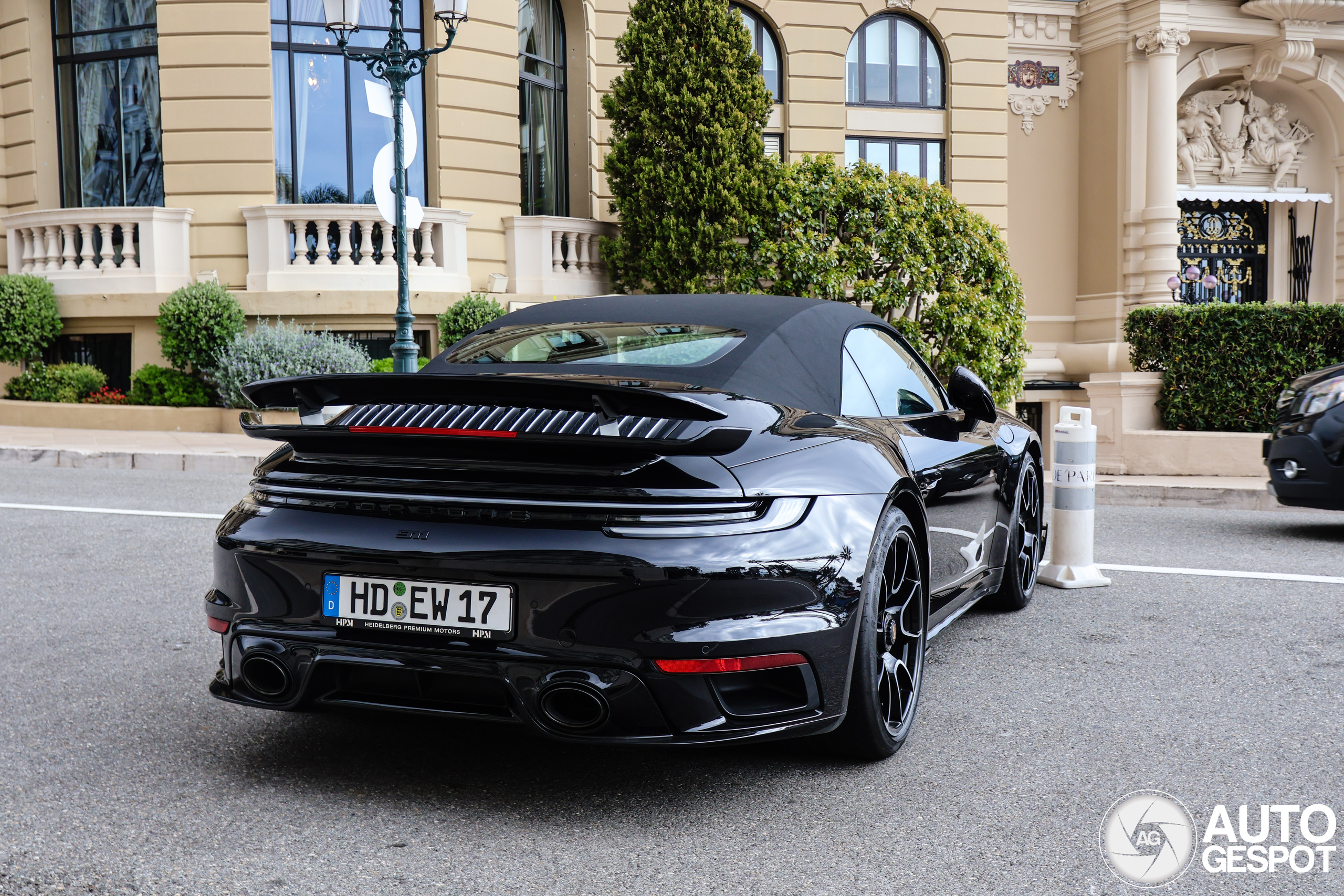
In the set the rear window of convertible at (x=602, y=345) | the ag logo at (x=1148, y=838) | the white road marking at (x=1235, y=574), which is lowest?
the white road marking at (x=1235, y=574)

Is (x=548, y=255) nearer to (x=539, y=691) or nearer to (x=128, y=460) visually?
(x=128, y=460)

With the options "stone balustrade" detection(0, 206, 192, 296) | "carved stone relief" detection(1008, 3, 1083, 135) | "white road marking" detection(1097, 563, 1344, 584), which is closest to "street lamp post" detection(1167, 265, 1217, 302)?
"carved stone relief" detection(1008, 3, 1083, 135)

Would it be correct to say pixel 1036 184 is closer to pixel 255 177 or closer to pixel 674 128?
pixel 674 128

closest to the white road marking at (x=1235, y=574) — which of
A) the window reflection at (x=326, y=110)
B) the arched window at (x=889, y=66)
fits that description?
the window reflection at (x=326, y=110)

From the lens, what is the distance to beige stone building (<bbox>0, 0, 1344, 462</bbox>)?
16.3m

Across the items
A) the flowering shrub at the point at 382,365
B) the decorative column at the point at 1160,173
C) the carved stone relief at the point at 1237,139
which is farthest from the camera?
the carved stone relief at the point at 1237,139

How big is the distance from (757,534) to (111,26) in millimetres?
17857

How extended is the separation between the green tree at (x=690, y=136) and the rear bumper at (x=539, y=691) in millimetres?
13915

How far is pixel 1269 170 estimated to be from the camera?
25.2m

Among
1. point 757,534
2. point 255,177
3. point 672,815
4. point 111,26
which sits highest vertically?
point 111,26

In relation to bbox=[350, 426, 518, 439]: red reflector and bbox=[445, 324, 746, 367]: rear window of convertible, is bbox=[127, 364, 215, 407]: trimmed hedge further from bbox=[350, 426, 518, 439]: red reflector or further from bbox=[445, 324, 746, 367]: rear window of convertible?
bbox=[350, 426, 518, 439]: red reflector

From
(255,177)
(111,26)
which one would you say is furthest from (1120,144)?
(111,26)

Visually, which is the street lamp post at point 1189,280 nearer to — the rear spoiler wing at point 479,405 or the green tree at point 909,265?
the green tree at point 909,265

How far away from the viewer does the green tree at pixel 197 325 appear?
49.5ft
